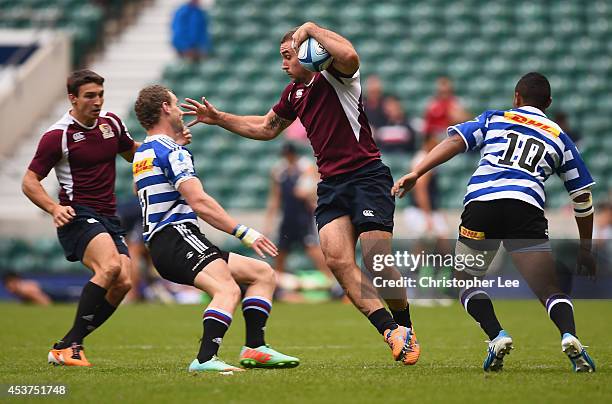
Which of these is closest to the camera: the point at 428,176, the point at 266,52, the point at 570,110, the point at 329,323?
the point at 329,323

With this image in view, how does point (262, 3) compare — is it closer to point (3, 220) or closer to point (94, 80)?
point (3, 220)

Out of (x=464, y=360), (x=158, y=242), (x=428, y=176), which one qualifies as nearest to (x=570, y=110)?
(x=428, y=176)

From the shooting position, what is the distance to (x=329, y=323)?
11227mm

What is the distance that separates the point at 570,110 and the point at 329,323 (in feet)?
29.6

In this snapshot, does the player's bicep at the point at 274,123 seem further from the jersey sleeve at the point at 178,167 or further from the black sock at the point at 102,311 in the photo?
the black sock at the point at 102,311

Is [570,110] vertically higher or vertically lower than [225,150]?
higher

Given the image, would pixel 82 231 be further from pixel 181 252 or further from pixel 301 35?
pixel 301 35

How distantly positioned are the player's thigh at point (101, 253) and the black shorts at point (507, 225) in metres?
2.61

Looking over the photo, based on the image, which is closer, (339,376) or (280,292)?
(339,376)

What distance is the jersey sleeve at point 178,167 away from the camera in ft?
20.8

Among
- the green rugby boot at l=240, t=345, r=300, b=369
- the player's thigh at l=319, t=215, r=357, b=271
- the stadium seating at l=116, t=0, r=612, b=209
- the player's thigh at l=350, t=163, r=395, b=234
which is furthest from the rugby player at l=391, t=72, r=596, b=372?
the stadium seating at l=116, t=0, r=612, b=209

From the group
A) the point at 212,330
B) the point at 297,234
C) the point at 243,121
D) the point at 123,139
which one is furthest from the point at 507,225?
the point at 297,234

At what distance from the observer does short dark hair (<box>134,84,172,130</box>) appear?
21.9 feet

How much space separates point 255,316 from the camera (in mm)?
6656
